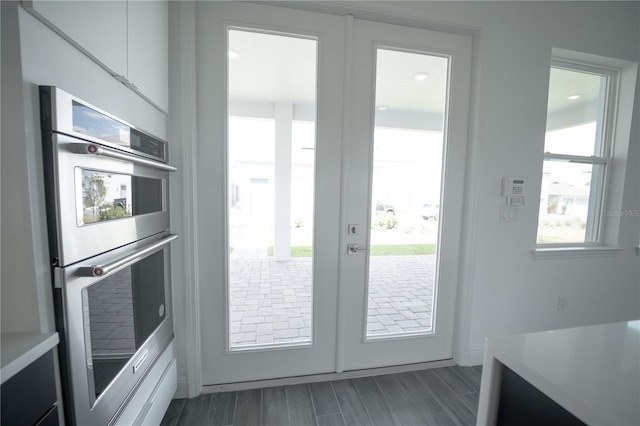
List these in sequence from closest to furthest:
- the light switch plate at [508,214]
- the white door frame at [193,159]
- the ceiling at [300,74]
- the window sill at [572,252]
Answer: the white door frame at [193,159]
the ceiling at [300,74]
the light switch plate at [508,214]
the window sill at [572,252]

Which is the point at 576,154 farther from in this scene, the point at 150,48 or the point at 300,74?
the point at 150,48

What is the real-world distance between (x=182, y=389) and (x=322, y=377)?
2.96ft

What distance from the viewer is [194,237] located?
60.9 inches

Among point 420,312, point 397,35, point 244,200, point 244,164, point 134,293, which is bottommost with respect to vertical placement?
point 420,312

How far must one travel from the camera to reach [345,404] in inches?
63.2

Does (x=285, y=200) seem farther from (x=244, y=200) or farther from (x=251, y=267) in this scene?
(x=251, y=267)

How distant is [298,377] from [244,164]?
150cm

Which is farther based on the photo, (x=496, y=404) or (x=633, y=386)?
(x=496, y=404)

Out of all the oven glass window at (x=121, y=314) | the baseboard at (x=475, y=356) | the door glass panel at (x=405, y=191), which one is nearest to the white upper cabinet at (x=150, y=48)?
the oven glass window at (x=121, y=314)

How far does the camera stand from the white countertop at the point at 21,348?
58cm

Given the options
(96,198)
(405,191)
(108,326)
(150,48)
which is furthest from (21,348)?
(405,191)

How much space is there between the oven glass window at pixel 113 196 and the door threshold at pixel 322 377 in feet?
4.10

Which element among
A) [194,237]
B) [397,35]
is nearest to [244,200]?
[194,237]

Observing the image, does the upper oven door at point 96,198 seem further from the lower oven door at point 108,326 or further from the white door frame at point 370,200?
the white door frame at point 370,200
